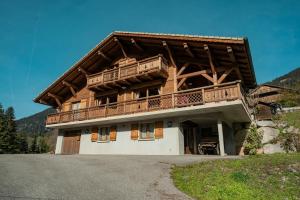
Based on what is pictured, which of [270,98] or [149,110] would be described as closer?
[149,110]

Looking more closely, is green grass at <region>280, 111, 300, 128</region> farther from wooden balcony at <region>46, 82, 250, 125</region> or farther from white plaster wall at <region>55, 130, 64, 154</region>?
white plaster wall at <region>55, 130, 64, 154</region>

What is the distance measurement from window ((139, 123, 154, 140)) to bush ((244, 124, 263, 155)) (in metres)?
7.11

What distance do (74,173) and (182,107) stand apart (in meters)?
9.09

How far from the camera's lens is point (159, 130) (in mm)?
17344

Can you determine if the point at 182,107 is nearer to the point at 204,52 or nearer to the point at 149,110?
the point at 149,110

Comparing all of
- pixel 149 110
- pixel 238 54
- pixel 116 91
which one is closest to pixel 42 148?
pixel 116 91

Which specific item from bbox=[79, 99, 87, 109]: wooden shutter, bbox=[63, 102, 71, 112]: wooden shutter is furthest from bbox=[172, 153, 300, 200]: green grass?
bbox=[63, 102, 71, 112]: wooden shutter

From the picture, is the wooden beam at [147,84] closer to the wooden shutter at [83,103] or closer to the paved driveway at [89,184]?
the wooden shutter at [83,103]

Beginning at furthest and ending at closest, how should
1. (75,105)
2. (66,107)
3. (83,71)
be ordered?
(66,107) < (75,105) < (83,71)

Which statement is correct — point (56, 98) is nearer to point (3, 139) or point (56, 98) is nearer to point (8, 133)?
point (3, 139)

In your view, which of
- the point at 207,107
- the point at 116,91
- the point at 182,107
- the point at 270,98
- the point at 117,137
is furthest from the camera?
the point at 270,98

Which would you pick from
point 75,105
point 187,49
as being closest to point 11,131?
point 75,105

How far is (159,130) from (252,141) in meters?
6.94

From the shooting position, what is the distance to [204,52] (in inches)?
653
